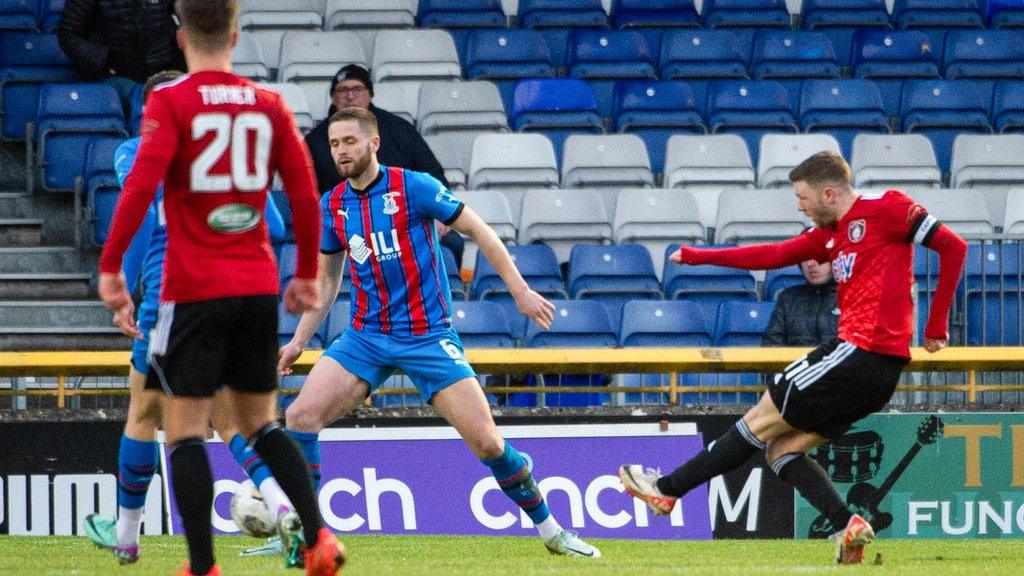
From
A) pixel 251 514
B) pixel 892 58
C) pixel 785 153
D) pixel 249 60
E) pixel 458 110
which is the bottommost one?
pixel 251 514

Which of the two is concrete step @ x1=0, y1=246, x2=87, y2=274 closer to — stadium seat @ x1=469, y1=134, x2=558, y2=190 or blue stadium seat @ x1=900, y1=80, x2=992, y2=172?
stadium seat @ x1=469, y1=134, x2=558, y2=190

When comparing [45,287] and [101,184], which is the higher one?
[101,184]

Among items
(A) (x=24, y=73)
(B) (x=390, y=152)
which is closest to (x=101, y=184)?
(A) (x=24, y=73)

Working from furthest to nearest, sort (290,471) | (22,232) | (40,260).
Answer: (22,232), (40,260), (290,471)

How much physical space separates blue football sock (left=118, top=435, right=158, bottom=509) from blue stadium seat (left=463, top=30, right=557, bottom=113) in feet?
26.8

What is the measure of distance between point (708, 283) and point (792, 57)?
13.3 ft

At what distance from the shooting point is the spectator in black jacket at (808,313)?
1054cm

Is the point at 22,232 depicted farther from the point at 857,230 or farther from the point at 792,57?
the point at 857,230

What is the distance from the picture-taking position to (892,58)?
50.9ft

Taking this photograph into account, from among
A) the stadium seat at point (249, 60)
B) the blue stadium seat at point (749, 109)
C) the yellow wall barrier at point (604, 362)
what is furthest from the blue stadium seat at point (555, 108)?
the yellow wall barrier at point (604, 362)

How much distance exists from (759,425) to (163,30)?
712 centimetres

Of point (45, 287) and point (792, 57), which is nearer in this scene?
point (45, 287)

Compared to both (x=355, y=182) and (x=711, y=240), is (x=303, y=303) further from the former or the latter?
(x=711, y=240)

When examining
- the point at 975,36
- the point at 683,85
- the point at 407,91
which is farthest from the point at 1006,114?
the point at 407,91
